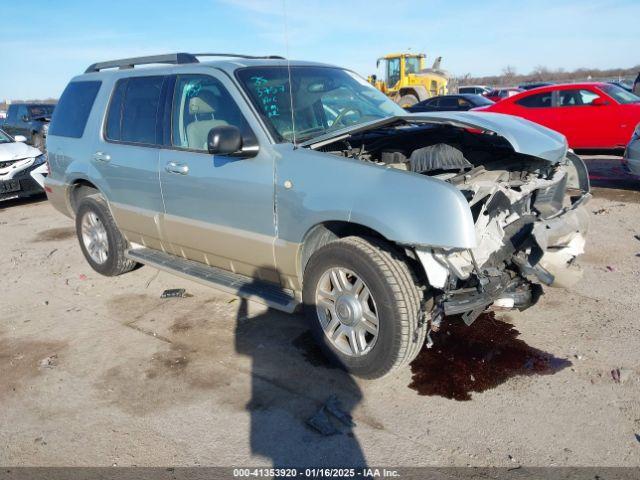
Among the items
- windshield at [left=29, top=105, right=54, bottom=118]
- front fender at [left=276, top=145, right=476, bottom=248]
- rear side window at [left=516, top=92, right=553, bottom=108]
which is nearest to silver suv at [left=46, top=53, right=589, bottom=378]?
front fender at [left=276, top=145, right=476, bottom=248]

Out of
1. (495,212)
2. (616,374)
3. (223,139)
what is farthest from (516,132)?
(223,139)

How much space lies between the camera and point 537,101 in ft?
38.5

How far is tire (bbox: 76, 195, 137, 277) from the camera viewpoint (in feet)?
16.8

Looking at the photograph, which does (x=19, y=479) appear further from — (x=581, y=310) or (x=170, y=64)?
(x=581, y=310)

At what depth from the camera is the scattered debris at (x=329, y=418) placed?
9.45 ft

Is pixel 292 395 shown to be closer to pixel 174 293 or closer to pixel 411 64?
pixel 174 293

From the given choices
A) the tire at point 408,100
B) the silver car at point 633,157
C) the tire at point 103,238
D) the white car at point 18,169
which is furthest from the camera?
the tire at point 408,100

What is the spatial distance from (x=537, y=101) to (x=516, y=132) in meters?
9.30

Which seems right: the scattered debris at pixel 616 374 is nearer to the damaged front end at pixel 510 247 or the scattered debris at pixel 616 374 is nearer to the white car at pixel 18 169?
the damaged front end at pixel 510 247

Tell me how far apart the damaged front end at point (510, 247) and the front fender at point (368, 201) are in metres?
0.19

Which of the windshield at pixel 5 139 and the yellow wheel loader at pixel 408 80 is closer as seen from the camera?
the windshield at pixel 5 139

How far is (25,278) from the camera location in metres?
5.67

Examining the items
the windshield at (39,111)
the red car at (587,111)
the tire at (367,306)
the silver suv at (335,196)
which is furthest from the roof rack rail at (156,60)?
the windshield at (39,111)

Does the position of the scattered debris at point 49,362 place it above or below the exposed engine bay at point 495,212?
below
